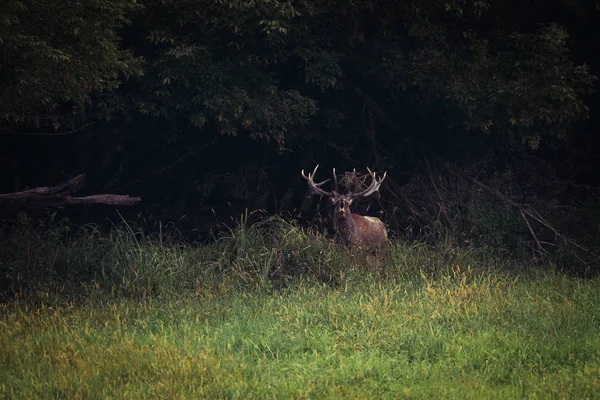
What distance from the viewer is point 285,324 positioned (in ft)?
28.6

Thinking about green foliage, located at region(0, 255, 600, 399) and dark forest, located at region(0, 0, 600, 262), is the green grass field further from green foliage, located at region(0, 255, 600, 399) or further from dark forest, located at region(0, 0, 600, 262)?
dark forest, located at region(0, 0, 600, 262)

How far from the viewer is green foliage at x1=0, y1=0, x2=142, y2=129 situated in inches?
389

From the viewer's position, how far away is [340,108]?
16500 mm

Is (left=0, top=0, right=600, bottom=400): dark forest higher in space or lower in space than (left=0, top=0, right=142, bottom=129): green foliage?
lower

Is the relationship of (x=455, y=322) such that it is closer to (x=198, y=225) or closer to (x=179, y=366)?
(x=179, y=366)

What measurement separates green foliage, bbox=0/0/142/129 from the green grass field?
2.41 meters

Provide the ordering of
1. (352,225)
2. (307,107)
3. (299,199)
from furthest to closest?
(299,199), (307,107), (352,225)

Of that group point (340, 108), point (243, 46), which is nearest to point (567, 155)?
point (340, 108)

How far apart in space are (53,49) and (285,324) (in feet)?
16.2

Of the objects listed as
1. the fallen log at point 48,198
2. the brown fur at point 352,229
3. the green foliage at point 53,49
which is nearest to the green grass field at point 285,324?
the brown fur at point 352,229

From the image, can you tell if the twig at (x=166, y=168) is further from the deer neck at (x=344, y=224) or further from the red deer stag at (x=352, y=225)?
the deer neck at (x=344, y=224)

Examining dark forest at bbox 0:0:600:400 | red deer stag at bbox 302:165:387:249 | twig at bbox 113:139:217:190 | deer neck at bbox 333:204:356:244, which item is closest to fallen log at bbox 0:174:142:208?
dark forest at bbox 0:0:600:400

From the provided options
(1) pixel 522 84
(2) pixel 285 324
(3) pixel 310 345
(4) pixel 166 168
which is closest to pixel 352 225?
(1) pixel 522 84

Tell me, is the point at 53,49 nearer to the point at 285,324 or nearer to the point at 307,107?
the point at 285,324
